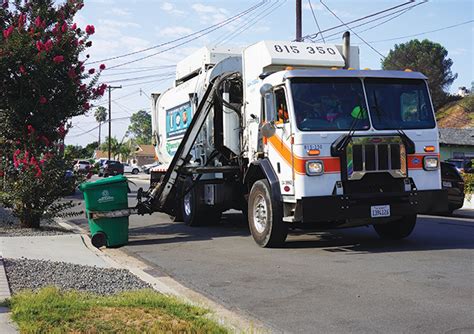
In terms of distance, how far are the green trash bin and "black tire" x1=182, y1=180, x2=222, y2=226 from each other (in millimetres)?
2577

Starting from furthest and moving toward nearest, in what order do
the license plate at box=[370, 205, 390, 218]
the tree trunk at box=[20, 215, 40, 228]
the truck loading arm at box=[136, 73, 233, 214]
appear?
the truck loading arm at box=[136, 73, 233, 214] < the tree trunk at box=[20, 215, 40, 228] < the license plate at box=[370, 205, 390, 218]

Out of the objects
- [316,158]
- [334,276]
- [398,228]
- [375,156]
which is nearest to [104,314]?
[334,276]

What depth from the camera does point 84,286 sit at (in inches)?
263

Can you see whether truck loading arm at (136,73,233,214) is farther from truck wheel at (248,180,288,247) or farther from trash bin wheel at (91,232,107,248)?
truck wheel at (248,180,288,247)

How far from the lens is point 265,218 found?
956 centimetres

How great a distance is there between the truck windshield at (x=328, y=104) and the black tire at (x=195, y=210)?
15.6ft

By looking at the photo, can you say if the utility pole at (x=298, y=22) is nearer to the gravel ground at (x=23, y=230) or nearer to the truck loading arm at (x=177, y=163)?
the truck loading arm at (x=177, y=163)

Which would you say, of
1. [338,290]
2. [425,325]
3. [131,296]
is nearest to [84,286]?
[131,296]

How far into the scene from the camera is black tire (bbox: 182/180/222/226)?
1310cm

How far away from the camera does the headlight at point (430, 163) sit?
9141 millimetres

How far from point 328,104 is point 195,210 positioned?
5.23 meters

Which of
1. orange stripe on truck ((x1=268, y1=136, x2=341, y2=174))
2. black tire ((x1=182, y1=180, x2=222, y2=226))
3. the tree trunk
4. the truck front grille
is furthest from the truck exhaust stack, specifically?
the tree trunk

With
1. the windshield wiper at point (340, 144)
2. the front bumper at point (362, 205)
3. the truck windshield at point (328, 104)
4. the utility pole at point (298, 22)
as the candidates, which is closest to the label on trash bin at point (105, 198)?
the front bumper at point (362, 205)

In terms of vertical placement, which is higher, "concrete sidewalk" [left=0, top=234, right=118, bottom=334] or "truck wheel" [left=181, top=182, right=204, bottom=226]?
"truck wheel" [left=181, top=182, right=204, bottom=226]
